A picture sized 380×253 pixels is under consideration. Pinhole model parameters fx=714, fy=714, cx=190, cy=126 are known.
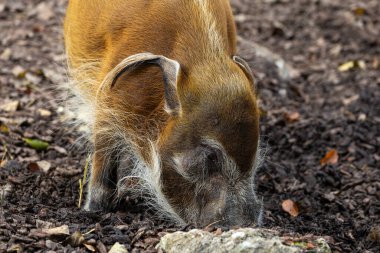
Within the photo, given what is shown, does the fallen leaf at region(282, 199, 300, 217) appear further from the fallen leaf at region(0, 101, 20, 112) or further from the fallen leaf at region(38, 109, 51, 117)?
the fallen leaf at region(0, 101, 20, 112)

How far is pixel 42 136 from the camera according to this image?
21.1ft

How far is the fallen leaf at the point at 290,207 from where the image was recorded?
5.63 m

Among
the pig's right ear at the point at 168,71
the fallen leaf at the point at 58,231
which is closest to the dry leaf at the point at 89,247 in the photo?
the fallen leaf at the point at 58,231

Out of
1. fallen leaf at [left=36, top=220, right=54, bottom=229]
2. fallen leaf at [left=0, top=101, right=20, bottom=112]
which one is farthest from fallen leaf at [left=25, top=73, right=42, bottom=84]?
fallen leaf at [left=36, top=220, right=54, bottom=229]

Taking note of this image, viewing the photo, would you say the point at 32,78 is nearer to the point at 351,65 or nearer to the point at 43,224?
the point at 43,224

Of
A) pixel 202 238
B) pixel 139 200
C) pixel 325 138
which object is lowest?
pixel 325 138

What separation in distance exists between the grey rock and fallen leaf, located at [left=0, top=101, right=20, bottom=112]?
10.7 ft

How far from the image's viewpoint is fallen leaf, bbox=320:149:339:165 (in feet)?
22.2

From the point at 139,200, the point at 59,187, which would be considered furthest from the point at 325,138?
the point at 59,187

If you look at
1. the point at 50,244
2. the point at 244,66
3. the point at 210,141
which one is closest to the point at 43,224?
the point at 50,244

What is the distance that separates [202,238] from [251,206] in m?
0.83

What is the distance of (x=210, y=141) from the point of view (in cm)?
448

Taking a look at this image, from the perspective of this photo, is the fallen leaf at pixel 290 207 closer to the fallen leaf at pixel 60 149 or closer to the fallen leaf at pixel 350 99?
the fallen leaf at pixel 60 149

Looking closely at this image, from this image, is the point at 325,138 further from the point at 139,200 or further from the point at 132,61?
the point at 132,61
